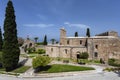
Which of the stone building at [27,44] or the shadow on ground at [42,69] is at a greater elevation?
the stone building at [27,44]

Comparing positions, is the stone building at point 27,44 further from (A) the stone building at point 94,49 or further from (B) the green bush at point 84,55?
(B) the green bush at point 84,55

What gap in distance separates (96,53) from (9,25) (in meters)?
24.7

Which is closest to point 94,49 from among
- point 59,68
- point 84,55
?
point 84,55

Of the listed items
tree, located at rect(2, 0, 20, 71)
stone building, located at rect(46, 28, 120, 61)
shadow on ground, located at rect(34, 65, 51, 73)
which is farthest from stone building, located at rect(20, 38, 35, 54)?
shadow on ground, located at rect(34, 65, 51, 73)

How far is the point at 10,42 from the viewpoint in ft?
132

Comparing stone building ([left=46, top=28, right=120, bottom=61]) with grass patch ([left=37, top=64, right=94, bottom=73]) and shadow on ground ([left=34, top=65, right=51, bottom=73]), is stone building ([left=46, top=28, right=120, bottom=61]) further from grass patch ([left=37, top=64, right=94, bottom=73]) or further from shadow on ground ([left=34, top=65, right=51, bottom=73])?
shadow on ground ([left=34, top=65, right=51, bottom=73])

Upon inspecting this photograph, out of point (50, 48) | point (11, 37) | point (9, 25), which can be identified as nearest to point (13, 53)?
point (11, 37)

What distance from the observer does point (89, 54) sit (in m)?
49.0

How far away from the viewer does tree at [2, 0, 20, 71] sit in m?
39.8

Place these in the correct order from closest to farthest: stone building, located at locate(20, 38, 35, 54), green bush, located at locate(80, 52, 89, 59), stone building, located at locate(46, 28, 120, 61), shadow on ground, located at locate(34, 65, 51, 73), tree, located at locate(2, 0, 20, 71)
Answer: shadow on ground, located at locate(34, 65, 51, 73), tree, located at locate(2, 0, 20, 71), stone building, located at locate(46, 28, 120, 61), green bush, located at locate(80, 52, 89, 59), stone building, located at locate(20, 38, 35, 54)

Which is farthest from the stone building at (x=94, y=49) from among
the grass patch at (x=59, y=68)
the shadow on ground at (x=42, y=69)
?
the shadow on ground at (x=42, y=69)

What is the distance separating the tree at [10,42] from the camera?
39.8 m

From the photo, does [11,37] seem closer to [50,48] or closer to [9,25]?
[9,25]

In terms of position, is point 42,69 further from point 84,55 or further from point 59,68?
point 84,55
